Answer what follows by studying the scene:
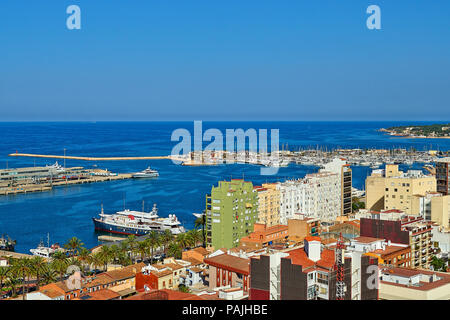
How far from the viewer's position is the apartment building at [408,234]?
11672 millimetres

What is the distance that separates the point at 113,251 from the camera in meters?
13.8

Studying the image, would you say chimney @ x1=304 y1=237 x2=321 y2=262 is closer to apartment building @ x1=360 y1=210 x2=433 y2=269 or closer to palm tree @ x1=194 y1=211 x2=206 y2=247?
apartment building @ x1=360 y1=210 x2=433 y2=269

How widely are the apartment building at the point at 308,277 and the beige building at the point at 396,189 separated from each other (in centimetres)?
943

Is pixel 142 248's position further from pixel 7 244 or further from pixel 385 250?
pixel 385 250

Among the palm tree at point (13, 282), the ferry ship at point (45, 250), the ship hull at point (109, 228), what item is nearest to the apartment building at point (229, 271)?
the palm tree at point (13, 282)

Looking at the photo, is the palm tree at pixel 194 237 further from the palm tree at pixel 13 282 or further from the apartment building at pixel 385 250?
the apartment building at pixel 385 250

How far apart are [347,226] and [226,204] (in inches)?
135

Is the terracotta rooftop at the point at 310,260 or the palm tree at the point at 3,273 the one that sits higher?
the terracotta rooftop at the point at 310,260

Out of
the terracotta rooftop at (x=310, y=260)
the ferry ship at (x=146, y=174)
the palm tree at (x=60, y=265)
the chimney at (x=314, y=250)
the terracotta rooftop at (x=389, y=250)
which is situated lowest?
the ferry ship at (x=146, y=174)

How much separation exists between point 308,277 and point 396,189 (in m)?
10.5

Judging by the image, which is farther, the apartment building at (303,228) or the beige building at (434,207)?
the beige building at (434,207)

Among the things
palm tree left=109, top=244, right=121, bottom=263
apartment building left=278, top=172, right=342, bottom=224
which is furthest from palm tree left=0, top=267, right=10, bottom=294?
apartment building left=278, top=172, right=342, bottom=224
